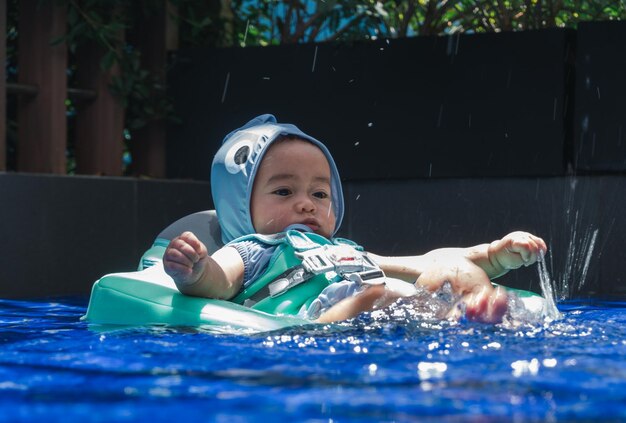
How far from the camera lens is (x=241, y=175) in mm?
3709

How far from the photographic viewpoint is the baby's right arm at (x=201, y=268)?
3002 millimetres

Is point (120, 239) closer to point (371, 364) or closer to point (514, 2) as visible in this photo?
point (514, 2)

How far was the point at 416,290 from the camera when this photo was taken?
130 inches

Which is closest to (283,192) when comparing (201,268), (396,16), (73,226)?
(201,268)

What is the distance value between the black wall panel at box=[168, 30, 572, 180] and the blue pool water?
8.70ft

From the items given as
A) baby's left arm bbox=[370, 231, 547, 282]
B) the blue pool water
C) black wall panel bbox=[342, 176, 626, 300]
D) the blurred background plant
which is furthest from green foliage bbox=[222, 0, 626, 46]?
the blue pool water

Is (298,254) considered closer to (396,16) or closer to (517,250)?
(517,250)

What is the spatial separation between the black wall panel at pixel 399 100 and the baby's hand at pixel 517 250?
2.18m

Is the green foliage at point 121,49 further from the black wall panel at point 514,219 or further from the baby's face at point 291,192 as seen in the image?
the baby's face at point 291,192

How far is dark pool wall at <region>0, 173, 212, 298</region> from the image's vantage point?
493 centimetres

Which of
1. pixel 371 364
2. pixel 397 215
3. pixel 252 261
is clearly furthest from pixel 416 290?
pixel 397 215

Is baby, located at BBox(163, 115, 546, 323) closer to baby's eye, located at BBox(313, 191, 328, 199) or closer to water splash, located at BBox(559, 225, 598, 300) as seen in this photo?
baby's eye, located at BBox(313, 191, 328, 199)

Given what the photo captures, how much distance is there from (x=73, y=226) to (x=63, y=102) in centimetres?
73

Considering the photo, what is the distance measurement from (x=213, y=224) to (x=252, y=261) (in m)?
0.71
